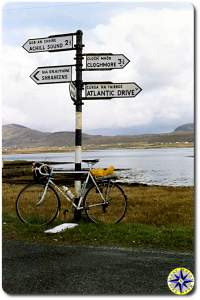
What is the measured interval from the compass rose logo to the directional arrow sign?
448 centimetres

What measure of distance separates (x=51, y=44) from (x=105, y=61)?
1.15m

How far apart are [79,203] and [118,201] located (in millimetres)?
788

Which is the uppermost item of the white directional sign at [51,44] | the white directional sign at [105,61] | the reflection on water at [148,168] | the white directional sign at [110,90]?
the white directional sign at [51,44]

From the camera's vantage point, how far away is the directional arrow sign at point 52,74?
28.6 feet

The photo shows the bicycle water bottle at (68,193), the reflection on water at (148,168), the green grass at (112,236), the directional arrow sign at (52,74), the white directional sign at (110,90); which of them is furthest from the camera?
the reflection on water at (148,168)

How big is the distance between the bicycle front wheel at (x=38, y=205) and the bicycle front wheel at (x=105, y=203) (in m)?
0.66

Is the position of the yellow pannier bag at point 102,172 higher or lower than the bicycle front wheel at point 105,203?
higher

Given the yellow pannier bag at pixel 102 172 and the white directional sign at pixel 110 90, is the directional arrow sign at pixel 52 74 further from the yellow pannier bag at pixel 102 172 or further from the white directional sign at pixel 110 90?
the yellow pannier bag at pixel 102 172

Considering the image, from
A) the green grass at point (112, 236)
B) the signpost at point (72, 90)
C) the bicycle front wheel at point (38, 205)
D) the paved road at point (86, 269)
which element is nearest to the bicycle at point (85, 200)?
the bicycle front wheel at point (38, 205)

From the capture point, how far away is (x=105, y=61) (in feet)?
28.3

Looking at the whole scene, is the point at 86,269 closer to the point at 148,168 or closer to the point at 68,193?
the point at 68,193

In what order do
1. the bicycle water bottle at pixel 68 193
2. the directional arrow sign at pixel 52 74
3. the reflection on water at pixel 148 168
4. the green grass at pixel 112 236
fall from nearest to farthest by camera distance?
1. the green grass at pixel 112 236
2. the directional arrow sign at pixel 52 74
3. the bicycle water bottle at pixel 68 193
4. the reflection on water at pixel 148 168

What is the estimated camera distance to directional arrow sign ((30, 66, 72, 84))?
8727mm

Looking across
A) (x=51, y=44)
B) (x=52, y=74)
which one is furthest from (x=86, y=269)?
(x=51, y=44)
